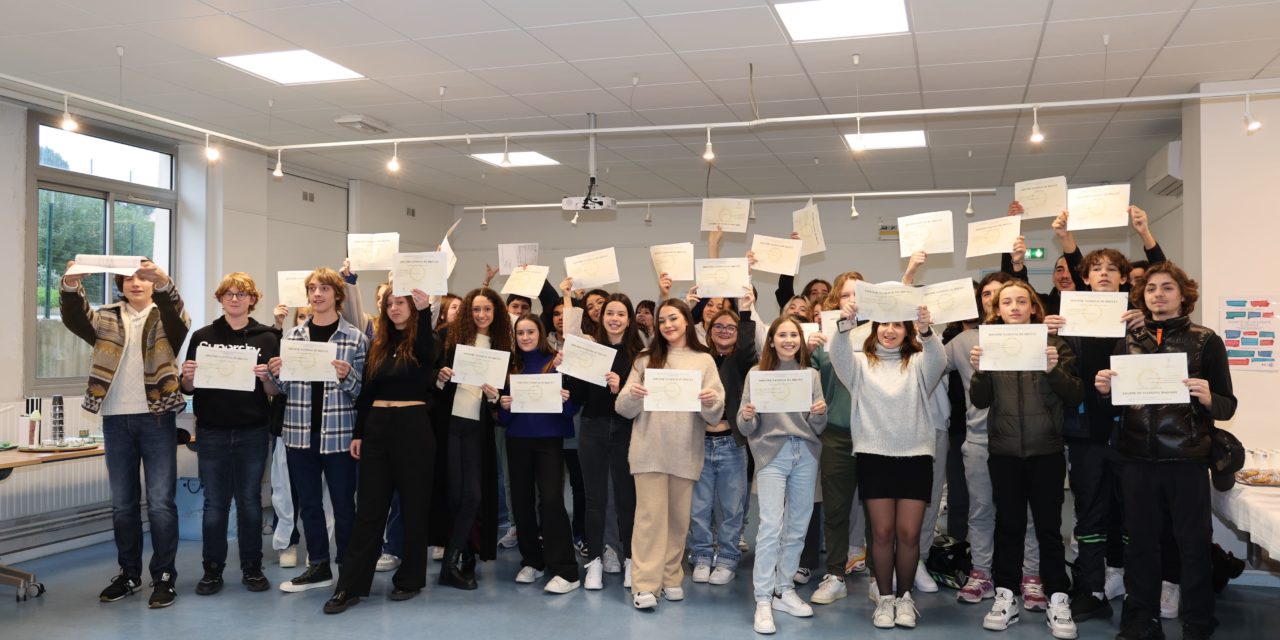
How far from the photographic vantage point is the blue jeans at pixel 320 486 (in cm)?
475

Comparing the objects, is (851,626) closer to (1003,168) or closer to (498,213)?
(1003,168)

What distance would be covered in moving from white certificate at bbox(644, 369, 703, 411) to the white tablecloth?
229 centimetres

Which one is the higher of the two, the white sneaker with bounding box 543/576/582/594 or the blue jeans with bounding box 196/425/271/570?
the blue jeans with bounding box 196/425/271/570

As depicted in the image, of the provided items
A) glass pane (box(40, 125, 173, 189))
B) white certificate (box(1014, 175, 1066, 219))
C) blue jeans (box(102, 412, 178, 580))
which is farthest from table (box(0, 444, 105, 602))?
white certificate (box(1014, 175, 1066, 219))

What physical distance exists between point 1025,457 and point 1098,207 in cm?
145

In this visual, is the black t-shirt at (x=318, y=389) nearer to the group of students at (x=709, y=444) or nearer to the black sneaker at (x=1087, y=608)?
the group of students at (x=709, y=444)

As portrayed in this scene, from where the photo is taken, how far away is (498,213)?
43.1 ft

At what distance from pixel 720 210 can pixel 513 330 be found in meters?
1.51

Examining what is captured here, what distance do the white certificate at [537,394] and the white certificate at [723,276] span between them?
921 millimetres

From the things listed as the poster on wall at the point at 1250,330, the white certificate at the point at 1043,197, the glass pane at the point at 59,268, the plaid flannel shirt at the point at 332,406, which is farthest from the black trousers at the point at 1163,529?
the glass pane at the point at 59,268

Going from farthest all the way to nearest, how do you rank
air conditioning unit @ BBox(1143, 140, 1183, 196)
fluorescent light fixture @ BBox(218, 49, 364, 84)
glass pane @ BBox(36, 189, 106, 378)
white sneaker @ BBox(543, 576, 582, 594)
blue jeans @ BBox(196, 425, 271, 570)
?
1. air conditioning unit @ BBox(1143, 140, 1183, 196)
2. glass pane @ BBox(36, 189, 106, 378)
3. fluorescent light fixture @ BBox(218, 49, 364, 84)
4. white sneaker @ BBox(543, 576, 582, 594)
5. blue jeans @ BBox(196, 425, 271, 570)

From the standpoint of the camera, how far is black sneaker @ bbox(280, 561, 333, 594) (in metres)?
4.86

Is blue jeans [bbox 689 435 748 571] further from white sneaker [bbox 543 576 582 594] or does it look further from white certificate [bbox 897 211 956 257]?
white certificate [bbox 897 211 956 257]

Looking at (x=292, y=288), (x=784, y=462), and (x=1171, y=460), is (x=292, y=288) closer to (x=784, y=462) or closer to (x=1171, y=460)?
(x=784, y=462)
